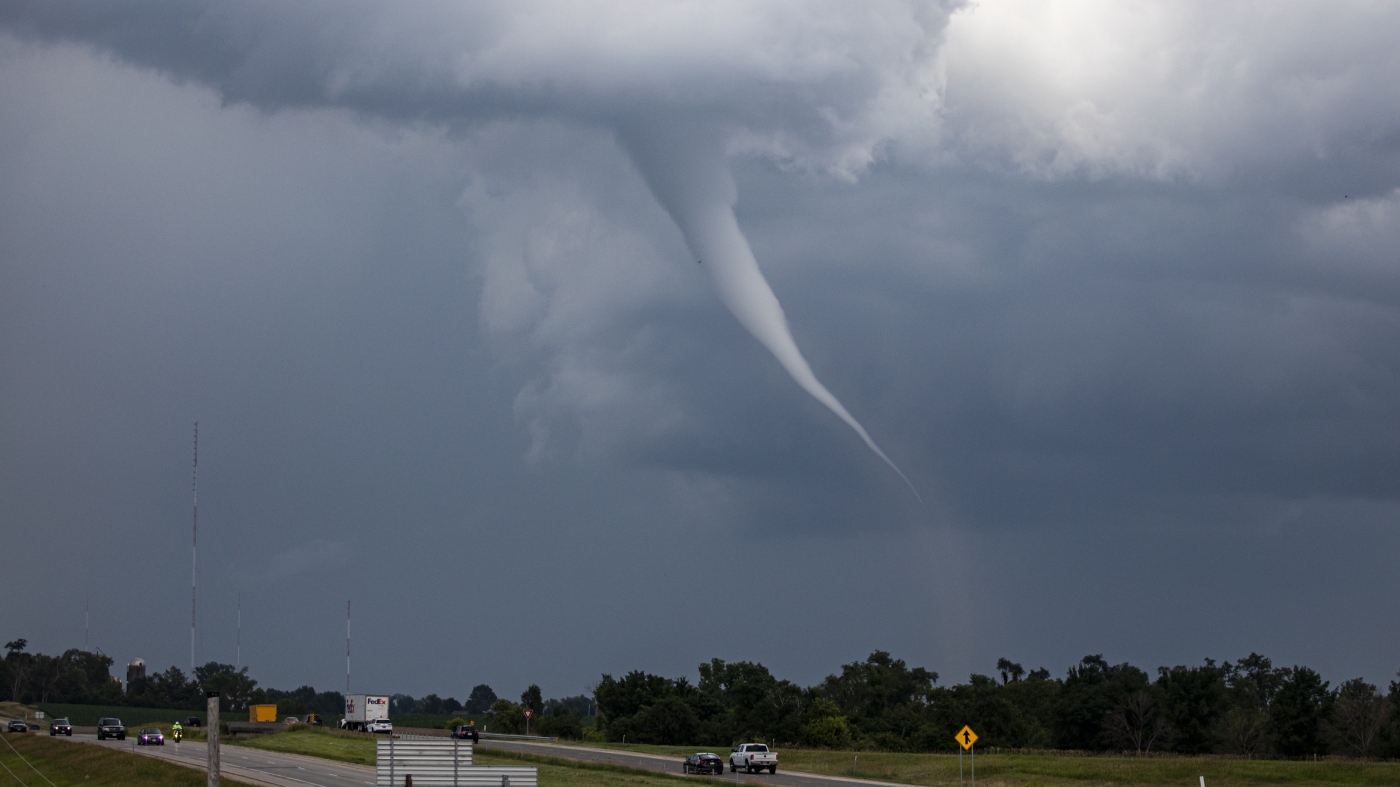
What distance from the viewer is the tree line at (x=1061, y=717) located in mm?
115438

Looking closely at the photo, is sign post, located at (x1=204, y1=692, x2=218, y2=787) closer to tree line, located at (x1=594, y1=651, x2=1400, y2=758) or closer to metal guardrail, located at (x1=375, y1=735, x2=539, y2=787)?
metal guardrail, located at (x1=375, y1=735, x2=539, y2=787)

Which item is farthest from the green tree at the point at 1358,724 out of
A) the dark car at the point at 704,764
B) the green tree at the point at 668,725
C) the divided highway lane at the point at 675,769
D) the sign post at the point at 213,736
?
the sign post at the point at 213,736

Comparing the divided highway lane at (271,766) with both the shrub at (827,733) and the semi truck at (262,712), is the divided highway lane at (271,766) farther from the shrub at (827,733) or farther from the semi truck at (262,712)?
the shrub at (827,733)

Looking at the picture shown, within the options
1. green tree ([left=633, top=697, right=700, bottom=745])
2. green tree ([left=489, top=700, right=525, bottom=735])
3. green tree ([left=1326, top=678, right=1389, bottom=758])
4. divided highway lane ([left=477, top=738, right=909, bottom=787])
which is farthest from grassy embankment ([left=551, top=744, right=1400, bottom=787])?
green tree ([left=489, top=700, right=525, bottom=735])

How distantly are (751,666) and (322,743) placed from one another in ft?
324

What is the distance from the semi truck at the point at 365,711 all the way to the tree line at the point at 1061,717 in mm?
42137

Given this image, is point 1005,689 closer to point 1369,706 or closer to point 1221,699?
point 1221,699

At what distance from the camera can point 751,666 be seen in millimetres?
196375

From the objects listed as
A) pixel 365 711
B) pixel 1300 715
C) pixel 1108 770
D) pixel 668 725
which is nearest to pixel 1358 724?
pixel 1300 715

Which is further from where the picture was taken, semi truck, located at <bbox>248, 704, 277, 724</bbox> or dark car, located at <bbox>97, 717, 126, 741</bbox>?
semi truck, located at <bbox>248, 704, 277, 724</bbox>

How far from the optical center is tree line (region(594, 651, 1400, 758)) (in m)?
115

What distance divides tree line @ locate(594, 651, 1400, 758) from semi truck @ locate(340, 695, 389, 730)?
4214 cm

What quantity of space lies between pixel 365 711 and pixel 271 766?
53.7 meters

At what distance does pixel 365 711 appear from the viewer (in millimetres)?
129625
